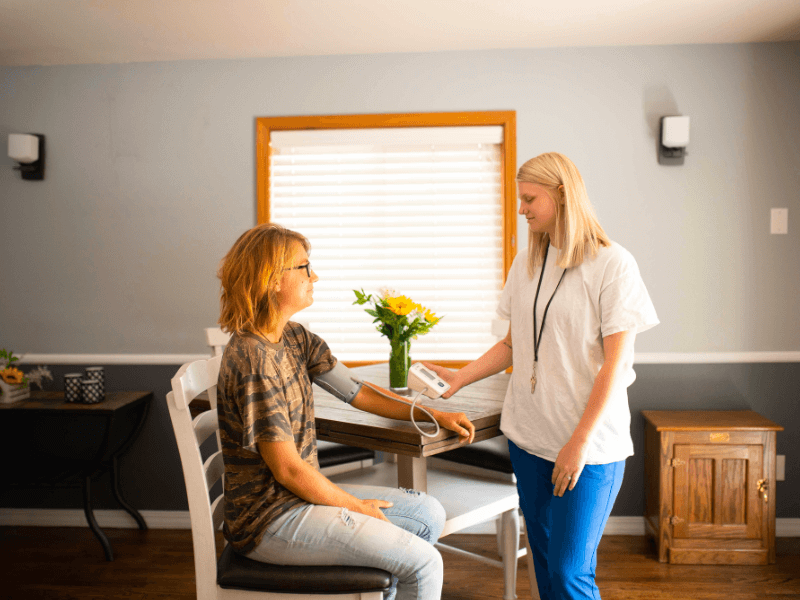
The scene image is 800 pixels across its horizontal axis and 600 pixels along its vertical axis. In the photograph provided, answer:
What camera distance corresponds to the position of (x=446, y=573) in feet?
8.73

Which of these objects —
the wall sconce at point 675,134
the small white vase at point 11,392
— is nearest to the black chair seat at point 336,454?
the small white vase at point 11,392

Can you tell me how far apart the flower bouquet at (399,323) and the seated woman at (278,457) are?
1.74 ft

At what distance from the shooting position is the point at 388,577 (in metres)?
1.42

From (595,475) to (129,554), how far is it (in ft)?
7.59

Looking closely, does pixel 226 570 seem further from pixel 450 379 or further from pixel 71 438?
pixel 71 438

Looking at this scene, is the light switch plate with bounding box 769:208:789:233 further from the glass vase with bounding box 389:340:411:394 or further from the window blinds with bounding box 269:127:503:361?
the glass vase with bounding box 389:340:411:394

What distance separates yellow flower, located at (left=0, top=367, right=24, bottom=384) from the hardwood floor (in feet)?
2.60

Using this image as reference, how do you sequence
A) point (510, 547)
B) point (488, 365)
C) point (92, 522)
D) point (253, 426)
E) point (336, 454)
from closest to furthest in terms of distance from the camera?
point (253, 426)
point (488, 365)
point (510, 547)
point (336, 454)
point (92, 522)

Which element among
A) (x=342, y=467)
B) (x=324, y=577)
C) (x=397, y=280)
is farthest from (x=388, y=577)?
(x=397, y=280)

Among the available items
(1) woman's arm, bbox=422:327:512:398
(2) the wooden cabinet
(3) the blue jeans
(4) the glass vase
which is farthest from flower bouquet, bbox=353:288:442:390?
(2) the wooden cabinet

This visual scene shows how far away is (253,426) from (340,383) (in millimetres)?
402

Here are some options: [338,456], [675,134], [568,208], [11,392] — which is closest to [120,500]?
[11,392]

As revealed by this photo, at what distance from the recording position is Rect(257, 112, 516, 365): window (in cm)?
306

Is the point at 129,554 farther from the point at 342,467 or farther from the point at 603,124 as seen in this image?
the point at 603,124
